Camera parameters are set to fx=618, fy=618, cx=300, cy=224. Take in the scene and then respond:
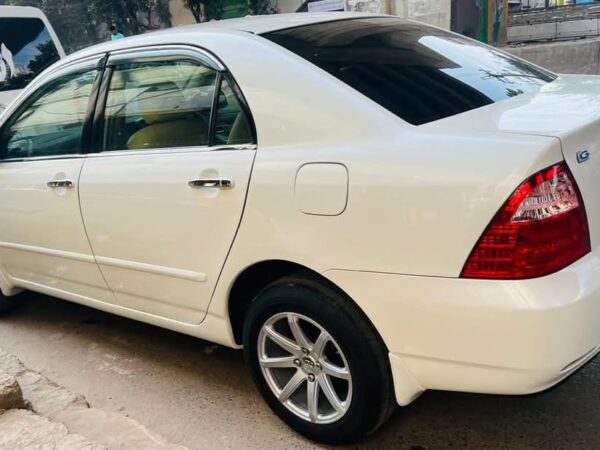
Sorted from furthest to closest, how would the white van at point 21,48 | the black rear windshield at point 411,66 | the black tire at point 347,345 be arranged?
the white van at point 21,48 < the black rear windshield at point 411,66 < the black tire at point 347,345

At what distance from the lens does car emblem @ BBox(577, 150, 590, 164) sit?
1945mm

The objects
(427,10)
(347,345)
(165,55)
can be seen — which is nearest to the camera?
(347,345)

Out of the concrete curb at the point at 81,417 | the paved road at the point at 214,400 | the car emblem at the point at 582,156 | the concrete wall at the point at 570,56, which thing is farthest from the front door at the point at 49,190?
the concrete wall at the point at 570,56

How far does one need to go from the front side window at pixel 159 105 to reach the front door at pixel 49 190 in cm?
23

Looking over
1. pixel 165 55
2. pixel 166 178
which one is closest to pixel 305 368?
pixel 166 178

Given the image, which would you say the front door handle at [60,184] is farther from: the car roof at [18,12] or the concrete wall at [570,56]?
the concrete wall at [570,56]

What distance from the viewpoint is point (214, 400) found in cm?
293

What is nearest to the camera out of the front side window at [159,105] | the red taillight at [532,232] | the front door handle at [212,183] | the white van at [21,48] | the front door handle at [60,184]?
the red taillight at [532,232]

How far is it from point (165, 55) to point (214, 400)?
163 centimetres

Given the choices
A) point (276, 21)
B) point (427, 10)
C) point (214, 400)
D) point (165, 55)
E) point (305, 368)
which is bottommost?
point (214, 400)

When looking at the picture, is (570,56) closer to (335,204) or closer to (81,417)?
(335,204)

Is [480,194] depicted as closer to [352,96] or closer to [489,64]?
[352,96]

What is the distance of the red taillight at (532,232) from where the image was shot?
1849mm

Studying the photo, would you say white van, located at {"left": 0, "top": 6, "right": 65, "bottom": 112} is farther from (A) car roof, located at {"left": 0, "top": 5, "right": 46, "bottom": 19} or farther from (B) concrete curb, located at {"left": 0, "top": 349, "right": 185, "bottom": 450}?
(B) concrete curb, located at {"left": 0, "top": 349, "right": 185, "bottom": 450}
